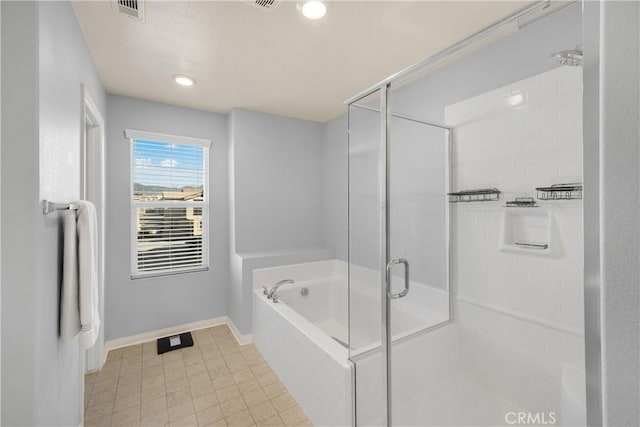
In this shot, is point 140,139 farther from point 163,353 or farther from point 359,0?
→ point 359,0

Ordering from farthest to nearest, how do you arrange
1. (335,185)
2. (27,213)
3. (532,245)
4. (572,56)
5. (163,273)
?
(335,185), (163,273), (532,245), (572,56), (27,213)

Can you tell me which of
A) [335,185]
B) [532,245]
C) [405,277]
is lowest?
[405,277]

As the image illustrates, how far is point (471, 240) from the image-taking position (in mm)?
1897

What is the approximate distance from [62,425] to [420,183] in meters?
2.41

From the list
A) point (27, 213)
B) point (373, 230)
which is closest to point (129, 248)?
point (27, 213)

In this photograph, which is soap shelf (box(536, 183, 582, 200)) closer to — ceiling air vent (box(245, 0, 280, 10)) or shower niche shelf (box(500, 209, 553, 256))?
shower niche shelf (box(500, 209, 553, 256))

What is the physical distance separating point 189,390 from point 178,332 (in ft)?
3.47

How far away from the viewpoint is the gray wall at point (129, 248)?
2.72 meters

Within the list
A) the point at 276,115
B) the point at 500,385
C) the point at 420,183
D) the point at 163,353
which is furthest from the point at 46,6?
the point at 500,385

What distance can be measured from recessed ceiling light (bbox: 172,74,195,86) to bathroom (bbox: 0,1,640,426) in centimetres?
14

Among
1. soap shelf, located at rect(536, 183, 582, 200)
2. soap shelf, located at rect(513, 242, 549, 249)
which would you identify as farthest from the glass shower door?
soap shelf, located at rect(536, 183, 582, 200)

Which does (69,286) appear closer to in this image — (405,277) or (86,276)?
(86,276)

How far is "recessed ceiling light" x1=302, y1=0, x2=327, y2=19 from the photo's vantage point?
1.50 metres

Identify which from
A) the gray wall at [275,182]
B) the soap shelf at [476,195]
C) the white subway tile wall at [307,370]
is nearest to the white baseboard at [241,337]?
the white subway tile wall at [307,370]
